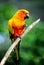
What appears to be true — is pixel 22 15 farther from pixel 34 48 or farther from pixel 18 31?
pixel 34 48

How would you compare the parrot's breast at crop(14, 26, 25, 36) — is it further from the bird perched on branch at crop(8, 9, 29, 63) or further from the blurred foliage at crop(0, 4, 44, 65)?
the blurred foliage at crop(0, 4, 44, 65)

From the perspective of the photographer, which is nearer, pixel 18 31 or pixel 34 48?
pixel 18 31

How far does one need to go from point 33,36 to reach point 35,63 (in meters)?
0.19

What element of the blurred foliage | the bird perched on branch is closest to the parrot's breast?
the bird perched on branch

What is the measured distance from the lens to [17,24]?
106 centimetres

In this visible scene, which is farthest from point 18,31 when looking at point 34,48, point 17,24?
point 34,48

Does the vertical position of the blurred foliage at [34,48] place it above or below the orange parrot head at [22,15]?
below

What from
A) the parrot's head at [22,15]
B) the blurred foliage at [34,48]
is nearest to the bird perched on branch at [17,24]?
the parrot's head at [22,15]

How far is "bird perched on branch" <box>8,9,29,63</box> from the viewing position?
1056 millimetres

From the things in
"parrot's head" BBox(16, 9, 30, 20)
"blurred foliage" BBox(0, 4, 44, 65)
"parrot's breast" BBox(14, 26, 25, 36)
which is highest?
"parrot's head" BBox(16, 9, 30, 20)

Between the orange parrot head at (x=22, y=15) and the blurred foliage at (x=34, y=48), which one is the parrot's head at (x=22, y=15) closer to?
the orange parrot head at (x=22, y=15)

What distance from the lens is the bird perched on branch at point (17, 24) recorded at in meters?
1.06

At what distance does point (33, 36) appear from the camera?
64.7 inches

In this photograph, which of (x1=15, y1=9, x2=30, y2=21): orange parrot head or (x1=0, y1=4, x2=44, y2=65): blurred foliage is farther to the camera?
(x1=0, y1=4, x2=44, y2=65): blurred foliage
